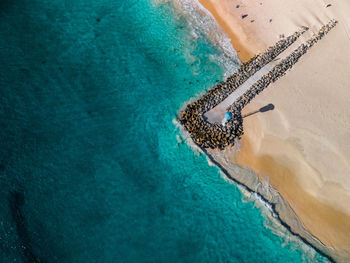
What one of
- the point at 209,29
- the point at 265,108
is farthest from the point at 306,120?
the point at 209,29

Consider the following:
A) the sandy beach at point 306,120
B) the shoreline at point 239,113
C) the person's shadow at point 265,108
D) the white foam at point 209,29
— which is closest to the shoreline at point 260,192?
the shoreline at point 239,113

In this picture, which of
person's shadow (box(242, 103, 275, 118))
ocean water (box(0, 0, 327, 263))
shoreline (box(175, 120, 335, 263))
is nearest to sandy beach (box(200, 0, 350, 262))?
person's shadow (box(242, 103, 275, 118))

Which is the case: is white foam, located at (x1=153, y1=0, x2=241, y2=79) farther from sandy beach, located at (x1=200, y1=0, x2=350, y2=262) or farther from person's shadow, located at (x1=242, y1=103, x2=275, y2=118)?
person's shadow, located at (x1=242, y1=103, x2=275, y2=118)

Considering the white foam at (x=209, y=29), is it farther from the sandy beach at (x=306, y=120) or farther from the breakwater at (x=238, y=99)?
the breakwater at (x=238, y=99)

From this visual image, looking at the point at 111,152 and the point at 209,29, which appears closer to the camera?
the point at 111,152

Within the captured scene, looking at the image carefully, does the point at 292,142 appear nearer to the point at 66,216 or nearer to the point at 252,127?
the point at 252,127

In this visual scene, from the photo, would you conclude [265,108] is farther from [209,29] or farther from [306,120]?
[209,29]

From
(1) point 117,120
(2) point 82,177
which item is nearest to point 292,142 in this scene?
(1) point 117,120
